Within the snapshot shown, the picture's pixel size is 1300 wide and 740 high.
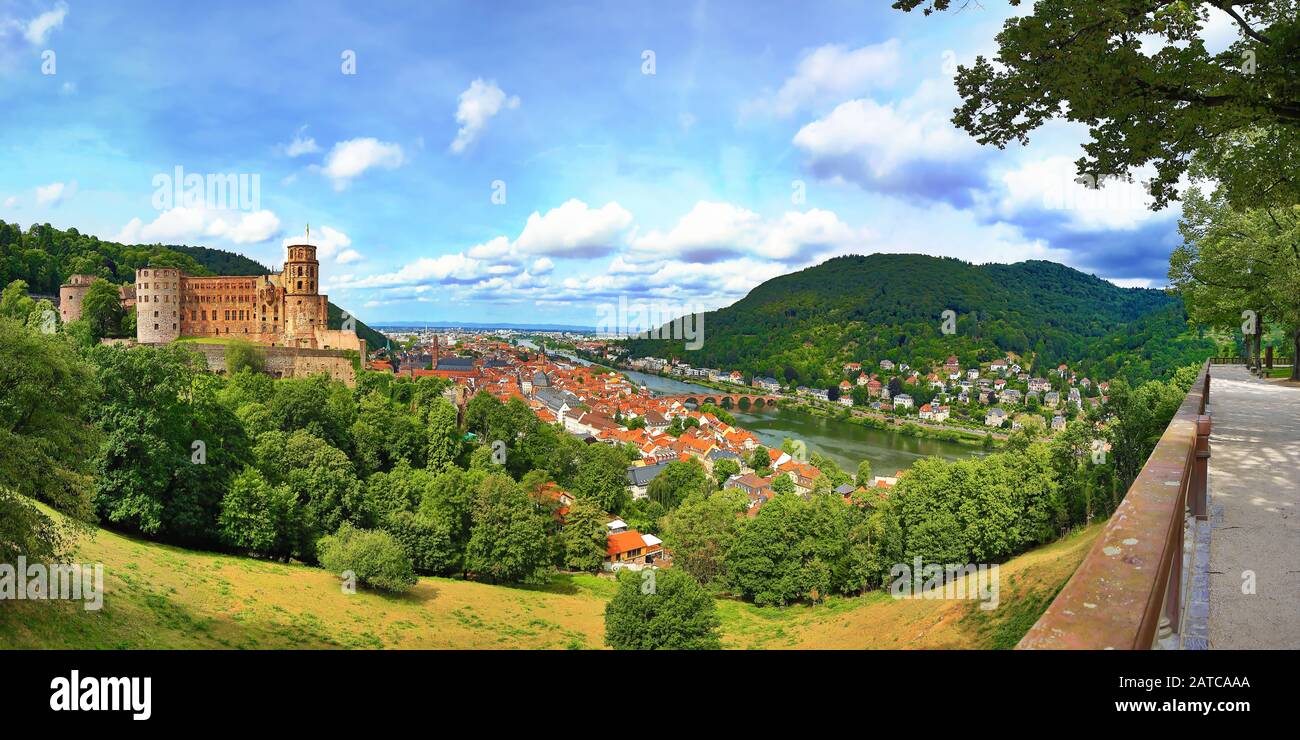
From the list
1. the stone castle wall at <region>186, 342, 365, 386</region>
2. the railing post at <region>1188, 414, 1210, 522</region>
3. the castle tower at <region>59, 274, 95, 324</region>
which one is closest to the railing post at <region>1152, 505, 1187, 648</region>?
the railing post at <region>1188, 414, 1210, 522</region>

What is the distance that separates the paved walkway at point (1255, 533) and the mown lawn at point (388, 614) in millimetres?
3594

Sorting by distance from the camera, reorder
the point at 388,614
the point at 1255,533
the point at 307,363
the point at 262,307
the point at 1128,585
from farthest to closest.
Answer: the point at 262,307 < the point at 307,363 < the point at 388,614 < the point at 1255,533 < the point at 1128,585

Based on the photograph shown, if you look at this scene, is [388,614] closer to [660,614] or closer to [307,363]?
[660,614]

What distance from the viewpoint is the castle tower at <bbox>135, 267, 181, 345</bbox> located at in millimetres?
38625

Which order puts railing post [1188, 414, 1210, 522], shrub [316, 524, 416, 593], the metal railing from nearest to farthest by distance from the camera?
the metal railing < railing post [1188, 414, 1210, 522] < shrub [316, 524, 416, 593]

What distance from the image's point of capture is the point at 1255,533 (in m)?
4.14

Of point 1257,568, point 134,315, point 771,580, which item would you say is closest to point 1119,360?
point 771,580

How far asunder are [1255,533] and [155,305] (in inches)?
1908

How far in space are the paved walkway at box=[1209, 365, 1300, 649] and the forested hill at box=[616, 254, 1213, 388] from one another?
71.4m

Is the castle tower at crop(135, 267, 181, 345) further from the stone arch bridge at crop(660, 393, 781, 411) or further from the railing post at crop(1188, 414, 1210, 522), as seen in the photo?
the stone arch bridge at crop(660, 393, 781, 411)

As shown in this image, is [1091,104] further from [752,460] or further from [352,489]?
[752,460]

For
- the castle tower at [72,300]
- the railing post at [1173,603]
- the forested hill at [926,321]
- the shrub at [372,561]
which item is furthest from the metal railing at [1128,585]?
the forested hill at [926,321]

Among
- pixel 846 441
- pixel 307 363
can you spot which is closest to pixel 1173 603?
pixel 307 363
